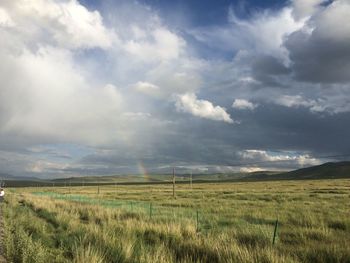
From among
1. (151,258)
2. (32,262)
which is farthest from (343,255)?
(32,262)

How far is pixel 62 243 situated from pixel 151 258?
4.46 meters

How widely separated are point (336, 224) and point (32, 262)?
1229cm

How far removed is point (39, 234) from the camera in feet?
49.8

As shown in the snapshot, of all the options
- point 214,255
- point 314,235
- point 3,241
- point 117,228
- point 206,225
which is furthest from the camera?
point 206,225

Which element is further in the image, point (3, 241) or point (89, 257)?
point (3, 241)

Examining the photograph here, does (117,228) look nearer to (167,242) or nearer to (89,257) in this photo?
(167,242)

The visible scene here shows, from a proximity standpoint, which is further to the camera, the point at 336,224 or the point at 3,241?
the point at 336,224

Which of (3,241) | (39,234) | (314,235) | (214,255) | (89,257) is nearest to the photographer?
(89,257)

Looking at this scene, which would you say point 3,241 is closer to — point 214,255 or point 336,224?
point 214,255

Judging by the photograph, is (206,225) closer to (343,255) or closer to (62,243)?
(62,243)

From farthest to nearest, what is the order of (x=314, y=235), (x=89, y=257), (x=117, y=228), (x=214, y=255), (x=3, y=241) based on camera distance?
(x=117, y=228) < (x=314, y=235) < (x=3, y=241) < (x=214, y=255) < (x=89, y=257)

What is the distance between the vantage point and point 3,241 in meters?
12.7

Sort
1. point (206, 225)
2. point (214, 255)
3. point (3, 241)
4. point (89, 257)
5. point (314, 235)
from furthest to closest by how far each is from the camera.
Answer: point (206, 225) → point (314, 235) → point (3, 241) → point (214, 255) → point (89, 257)

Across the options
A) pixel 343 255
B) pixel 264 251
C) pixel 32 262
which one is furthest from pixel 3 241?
pixel 343 255
